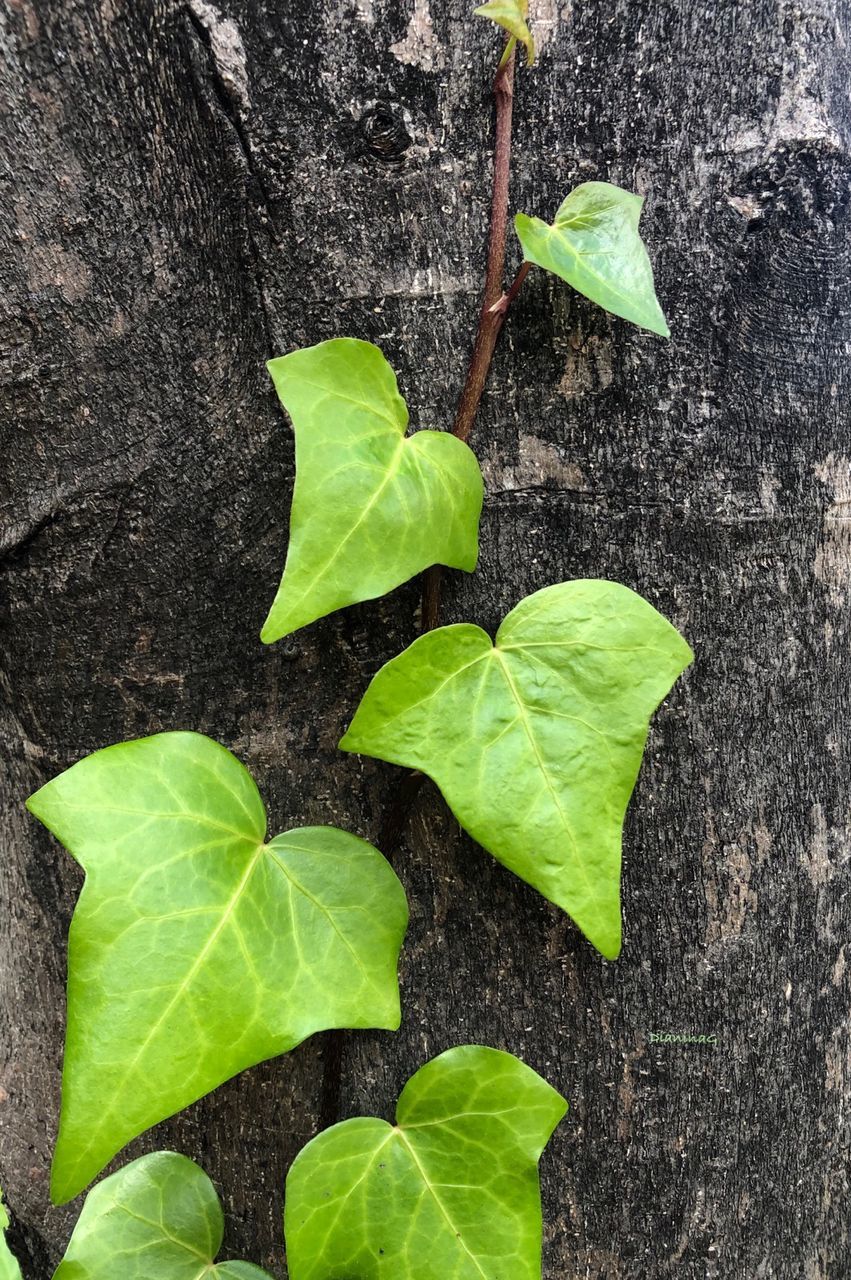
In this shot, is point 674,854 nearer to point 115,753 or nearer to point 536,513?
point 536,513

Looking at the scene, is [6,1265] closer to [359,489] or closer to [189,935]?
[189,935]

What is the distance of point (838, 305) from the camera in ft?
1.99

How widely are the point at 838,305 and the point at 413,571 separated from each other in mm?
369

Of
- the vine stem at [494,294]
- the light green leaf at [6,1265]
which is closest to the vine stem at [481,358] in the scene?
the vine stem at [494,294]

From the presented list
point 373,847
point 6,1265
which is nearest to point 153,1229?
point 6,1265

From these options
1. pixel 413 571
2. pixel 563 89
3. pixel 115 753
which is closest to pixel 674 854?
pixel 413 571

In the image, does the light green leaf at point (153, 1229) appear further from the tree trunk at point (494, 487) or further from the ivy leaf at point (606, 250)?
the ivy leaf at point (606, 250)

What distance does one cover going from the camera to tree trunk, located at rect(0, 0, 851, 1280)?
541mm

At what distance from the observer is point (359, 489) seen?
51 centimetres

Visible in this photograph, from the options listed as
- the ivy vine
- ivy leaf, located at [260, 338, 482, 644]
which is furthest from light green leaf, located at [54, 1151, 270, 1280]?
ivy leaf, located at [260, 338, 482, 644]

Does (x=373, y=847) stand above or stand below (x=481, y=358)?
below

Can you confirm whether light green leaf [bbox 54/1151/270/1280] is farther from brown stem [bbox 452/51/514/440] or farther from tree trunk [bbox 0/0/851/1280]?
brown stem [bbox 452/51/514/440]

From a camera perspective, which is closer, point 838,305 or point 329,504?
point 329,504

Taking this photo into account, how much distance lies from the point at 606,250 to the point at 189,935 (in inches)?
19.4
